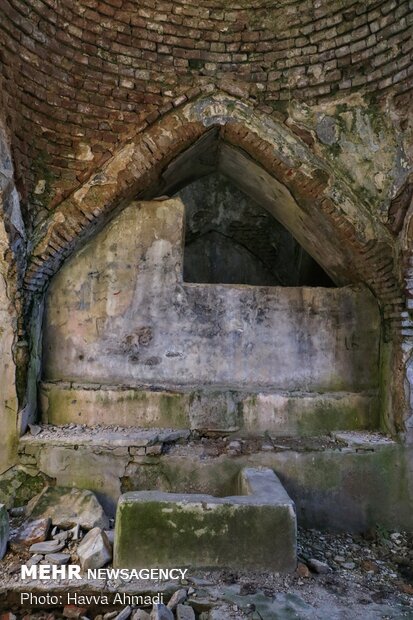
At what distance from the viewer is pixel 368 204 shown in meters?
4.08

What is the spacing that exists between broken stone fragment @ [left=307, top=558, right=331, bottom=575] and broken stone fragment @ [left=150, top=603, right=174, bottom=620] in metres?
1.14

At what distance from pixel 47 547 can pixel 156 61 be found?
4298 mm

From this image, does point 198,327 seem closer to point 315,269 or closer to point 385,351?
point 385,351

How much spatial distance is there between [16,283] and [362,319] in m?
3.36

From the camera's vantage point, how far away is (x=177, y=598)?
8.07ft

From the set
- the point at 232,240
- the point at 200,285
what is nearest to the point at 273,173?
the point at 200,285

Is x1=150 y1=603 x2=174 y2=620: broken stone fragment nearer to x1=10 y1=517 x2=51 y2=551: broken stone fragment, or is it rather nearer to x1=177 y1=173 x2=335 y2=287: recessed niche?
x1=10 y1=517 x2=51 y2=551: broken stone fragment

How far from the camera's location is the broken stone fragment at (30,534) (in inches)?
119

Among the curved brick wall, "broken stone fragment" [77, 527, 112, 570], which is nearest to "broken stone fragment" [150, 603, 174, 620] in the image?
"broken stone fragment" [77, 527, 112, 570]

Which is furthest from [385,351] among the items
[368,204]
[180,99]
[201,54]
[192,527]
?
[201,54]

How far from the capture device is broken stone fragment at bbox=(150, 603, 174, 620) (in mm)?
2258

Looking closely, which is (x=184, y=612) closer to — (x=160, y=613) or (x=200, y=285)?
(x=160, y=613)

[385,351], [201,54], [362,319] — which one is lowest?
[385,351]

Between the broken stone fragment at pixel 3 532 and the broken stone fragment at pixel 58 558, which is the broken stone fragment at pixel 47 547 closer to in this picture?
the broken stone fragment at pixel 58 558
